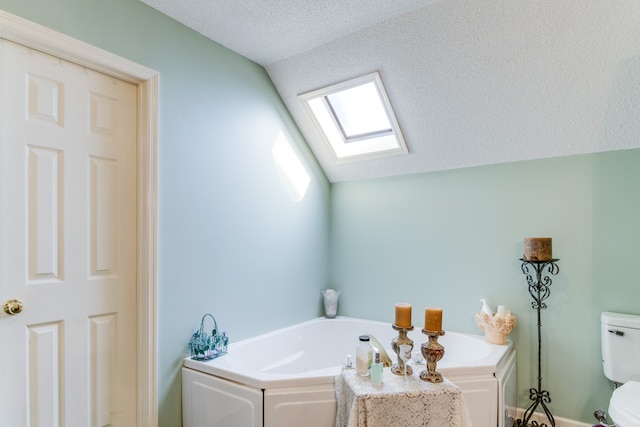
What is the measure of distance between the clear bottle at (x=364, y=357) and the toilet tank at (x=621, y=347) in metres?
→ 1.43

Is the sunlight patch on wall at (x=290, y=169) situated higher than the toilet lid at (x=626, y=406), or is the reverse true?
the sunlight patch on wall at (x=290, y=169)

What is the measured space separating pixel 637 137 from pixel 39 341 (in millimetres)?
3176

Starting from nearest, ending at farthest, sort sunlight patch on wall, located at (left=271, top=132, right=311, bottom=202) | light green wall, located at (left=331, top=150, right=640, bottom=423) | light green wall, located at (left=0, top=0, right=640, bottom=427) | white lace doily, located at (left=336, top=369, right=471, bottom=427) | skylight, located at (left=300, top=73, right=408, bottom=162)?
white lace doily, located at (left=336, top=369, right=471, bottom=427), light green wall, located at (left=0, top=0, right=640, bottom=427), light green wall, located at (left=331, top=150, right=640, bottom=423), skylight, located at (left=300, top=73, right=408, bottom=162), sunlight patch on wall, located at (left=271, top=132, right=311, bottom=202)

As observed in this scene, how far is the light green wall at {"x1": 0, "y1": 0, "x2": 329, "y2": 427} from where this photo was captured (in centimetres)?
187

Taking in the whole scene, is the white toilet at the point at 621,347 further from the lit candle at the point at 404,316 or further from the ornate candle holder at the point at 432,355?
the lit candle at the point at 404,316

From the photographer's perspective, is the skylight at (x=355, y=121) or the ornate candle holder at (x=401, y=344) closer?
the ornate candle holder at (x=401, y=344)

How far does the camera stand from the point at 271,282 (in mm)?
2648

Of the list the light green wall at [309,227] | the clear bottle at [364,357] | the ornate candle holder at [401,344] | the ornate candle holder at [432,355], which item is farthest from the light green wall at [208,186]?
the ornate candle holder at [432,355]

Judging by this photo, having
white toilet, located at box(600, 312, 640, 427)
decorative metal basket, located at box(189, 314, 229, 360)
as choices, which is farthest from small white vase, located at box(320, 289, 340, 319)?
white toilet, located at box(600, 312, 640, 427)

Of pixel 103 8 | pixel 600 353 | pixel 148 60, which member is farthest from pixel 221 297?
pixel 600 353

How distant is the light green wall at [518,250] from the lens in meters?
2.14

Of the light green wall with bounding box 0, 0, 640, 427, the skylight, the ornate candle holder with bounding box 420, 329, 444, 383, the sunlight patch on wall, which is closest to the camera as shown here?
the ornate candle holder with bounding box 420, 329, 444, 383

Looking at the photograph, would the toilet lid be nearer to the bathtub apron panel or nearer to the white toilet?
the white toilet

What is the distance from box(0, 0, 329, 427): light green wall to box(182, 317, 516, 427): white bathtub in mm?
149
